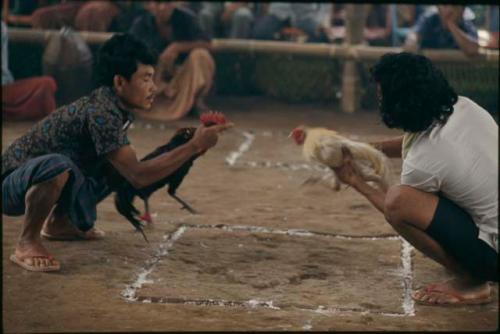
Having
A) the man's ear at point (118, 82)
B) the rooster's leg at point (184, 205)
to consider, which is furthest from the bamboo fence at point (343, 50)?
the man's ear at point (118, 82)

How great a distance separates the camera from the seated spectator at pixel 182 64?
37.2ft

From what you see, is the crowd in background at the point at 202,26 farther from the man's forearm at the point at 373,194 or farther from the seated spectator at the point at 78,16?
the man's forearm at the point at 373,194

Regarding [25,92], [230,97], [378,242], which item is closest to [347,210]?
[378,242]

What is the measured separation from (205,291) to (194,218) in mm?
1696

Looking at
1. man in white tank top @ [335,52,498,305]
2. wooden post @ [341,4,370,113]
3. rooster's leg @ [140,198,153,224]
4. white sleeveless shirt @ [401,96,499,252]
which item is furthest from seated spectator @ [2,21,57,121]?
white sleeveless shirt @ [401,96,499,252]

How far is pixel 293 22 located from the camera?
12945 mm

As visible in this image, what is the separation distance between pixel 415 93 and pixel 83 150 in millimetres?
1860

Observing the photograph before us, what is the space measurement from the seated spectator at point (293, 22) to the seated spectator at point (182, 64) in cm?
129

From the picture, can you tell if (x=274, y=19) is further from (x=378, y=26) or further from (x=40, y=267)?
(x=40, y=267)

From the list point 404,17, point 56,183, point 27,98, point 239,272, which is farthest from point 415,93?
point 404,17

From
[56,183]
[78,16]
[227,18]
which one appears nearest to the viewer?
[56,183]

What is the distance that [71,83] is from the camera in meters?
11.5

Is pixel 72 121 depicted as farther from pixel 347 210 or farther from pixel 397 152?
pixel 347 210

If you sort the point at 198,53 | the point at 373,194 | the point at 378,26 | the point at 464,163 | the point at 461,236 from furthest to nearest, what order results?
the point at 378,26 → the point at 198,53 → the point at 373,194 → the point at 461,236 → the point at 464,163
